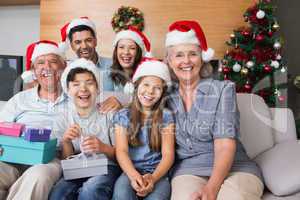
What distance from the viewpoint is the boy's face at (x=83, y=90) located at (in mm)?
1658

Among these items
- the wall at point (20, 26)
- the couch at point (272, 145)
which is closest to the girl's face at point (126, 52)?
the couch at point (272, 145)

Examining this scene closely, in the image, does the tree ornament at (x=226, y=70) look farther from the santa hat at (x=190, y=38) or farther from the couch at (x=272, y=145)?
the santa hat at (x=190, y=38)

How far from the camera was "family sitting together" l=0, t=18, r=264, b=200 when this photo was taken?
1372 mm

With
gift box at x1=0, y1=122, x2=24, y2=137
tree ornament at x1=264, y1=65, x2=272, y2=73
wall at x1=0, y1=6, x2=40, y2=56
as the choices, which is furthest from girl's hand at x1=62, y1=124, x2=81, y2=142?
wall at x1=0, y1=6, x2=40, y2=56

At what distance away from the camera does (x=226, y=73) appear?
320 centimetres

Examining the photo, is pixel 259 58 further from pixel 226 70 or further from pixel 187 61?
pixel 187 61

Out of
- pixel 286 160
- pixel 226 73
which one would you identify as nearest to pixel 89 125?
pixel 286 160

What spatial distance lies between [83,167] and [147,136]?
34 centimetres

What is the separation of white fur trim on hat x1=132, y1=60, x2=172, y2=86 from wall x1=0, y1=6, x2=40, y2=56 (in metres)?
2.87

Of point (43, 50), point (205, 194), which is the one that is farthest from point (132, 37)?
point (205, 194)

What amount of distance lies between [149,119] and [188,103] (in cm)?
21

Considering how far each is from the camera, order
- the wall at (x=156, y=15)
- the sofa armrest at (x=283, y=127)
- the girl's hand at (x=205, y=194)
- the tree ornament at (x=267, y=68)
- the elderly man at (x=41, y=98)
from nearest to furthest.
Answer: the girl's hand at (x=205, y=194) → the elderly man at (x=41, y=98) → the sofa armrest at (x=283, y=127) → the tree ornament at (x=267, y=68) → the wall at (x=156, y=15)

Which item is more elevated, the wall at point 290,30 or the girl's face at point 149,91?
the wall at point 290,30

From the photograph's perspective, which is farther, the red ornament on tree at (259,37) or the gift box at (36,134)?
the red ornament on tree at (259,37)
